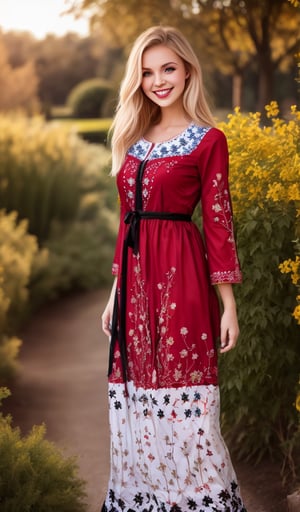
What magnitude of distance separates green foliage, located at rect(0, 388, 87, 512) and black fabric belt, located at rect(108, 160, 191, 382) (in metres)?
0.44

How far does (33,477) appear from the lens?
9.32 ft

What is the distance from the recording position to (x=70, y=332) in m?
6.64

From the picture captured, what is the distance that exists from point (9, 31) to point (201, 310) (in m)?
33.0

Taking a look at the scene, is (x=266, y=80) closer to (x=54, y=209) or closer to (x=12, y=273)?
(x=54, y=209)

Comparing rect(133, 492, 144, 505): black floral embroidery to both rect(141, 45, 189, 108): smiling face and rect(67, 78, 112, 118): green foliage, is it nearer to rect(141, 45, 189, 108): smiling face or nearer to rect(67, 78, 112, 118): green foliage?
rect(141, 45, 189, 108): smiling face

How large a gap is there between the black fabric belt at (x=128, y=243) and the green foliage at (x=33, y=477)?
1.45 ft

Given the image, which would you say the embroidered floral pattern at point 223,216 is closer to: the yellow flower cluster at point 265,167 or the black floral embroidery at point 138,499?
the yellow flower cluster at point 265,167

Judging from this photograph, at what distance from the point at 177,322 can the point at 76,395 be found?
2.55m

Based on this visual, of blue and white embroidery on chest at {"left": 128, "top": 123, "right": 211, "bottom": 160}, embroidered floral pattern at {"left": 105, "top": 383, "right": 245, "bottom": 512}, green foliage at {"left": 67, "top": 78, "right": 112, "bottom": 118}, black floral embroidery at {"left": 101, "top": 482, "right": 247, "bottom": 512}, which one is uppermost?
green foliage at {"left": 67, "top": 78, "right": 112, "bottom": 118}

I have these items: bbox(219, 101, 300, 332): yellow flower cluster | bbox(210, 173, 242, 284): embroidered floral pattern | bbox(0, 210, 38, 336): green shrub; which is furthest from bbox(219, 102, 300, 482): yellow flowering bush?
bbox(0, 210, 38, 336): green shrub

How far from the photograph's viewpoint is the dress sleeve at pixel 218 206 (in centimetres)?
252

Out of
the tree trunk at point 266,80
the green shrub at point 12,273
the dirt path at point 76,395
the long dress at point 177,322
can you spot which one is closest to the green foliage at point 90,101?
the tree trunk at point 266,80

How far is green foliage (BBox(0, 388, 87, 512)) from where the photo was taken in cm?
280

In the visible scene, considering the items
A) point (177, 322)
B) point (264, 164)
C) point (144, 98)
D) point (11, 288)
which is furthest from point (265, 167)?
point (11, 288)
